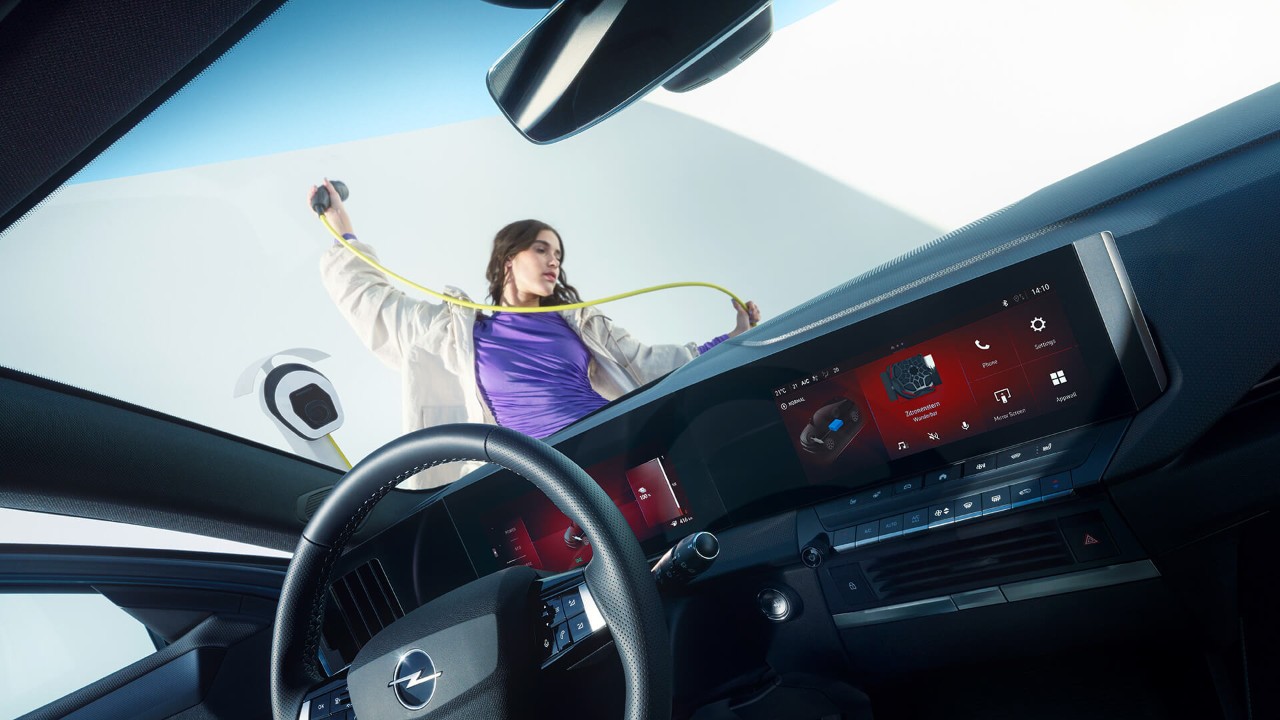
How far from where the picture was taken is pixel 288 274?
3.09 meters

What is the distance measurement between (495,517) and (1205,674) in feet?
3.95

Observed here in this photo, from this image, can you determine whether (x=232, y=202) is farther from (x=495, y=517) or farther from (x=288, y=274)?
(x=495, y=517)

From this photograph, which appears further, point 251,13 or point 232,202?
point 232,202

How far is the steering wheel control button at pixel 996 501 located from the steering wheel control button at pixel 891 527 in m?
0.12

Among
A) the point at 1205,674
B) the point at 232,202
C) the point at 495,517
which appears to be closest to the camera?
the point at 1205,674

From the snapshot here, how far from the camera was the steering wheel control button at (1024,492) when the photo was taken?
0.99 meters

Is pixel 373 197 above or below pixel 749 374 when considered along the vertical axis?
above

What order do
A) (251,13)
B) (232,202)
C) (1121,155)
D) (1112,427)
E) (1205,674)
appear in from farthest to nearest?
(232,202)
(1121,155)
(1205,674)
(1112,427)
(251,13)

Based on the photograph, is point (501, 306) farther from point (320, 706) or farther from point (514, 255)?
point (320, 706)

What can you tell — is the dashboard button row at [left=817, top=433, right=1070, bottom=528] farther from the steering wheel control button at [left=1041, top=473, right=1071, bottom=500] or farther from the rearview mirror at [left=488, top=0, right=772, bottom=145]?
the rearview mirror at [left=488, top=0, right=772, bottom=145]

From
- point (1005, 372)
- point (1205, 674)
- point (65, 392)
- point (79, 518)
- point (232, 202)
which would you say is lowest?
point (1205, 674)

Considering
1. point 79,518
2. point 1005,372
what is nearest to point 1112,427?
point 1005,372

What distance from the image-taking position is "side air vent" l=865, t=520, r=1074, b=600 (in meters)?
1.02

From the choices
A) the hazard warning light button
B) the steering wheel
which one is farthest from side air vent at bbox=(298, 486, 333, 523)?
the hazard warning light button
